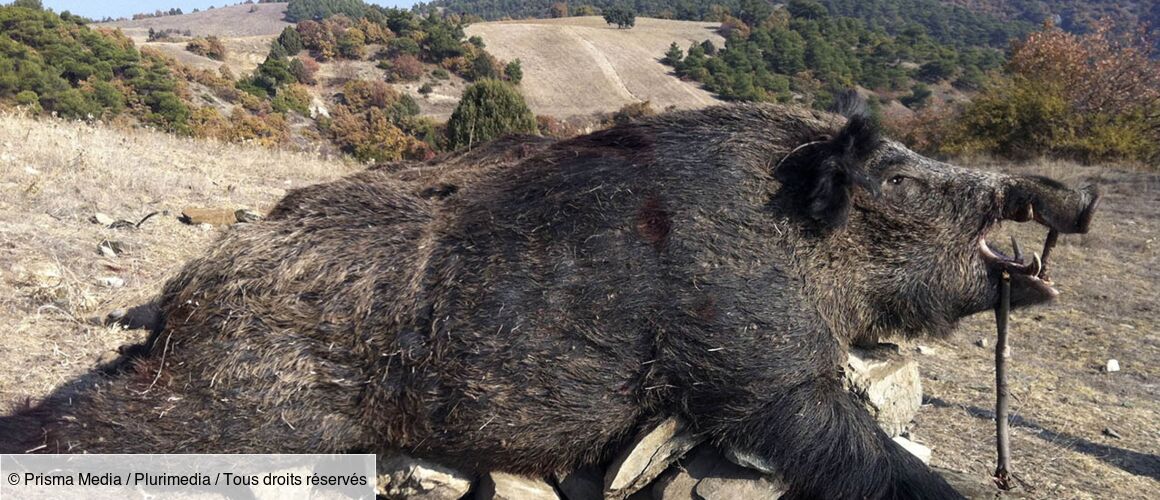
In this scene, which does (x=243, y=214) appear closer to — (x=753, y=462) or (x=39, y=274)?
(x=39, y=274)

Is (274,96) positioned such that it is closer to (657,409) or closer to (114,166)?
(114,166)

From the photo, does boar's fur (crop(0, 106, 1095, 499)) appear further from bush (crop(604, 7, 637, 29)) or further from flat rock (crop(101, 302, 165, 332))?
bush (crop(604, 7, 637, 29))

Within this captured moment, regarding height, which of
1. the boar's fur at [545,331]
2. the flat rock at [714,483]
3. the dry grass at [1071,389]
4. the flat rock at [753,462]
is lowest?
the dry grass at [1071,389]

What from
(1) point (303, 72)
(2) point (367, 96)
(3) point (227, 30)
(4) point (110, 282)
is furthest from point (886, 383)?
(3) point (227, 30)

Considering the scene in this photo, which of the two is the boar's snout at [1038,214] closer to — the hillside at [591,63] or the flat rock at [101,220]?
the flat rock at [101,220]

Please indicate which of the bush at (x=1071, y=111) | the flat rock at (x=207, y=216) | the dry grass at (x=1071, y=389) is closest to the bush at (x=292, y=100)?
the bush at (x=1071, y=111)

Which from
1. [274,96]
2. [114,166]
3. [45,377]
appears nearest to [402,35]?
[274,96]
